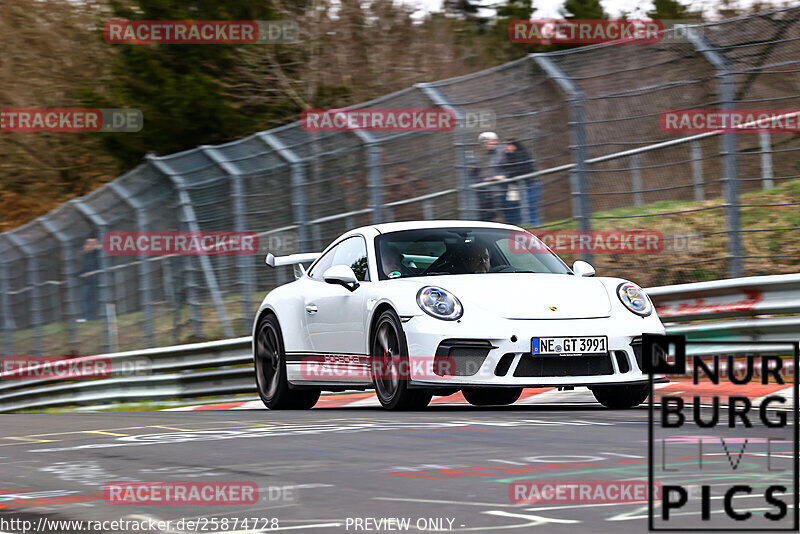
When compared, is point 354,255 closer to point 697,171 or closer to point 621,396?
point 621,396

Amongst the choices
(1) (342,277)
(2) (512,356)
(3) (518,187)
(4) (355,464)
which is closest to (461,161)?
(3) (518,187)

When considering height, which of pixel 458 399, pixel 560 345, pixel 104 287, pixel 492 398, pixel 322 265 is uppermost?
pixel 322 265

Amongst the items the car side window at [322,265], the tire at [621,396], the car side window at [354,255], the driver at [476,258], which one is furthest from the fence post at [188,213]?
the tire at [621,396]

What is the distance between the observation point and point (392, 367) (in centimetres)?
882

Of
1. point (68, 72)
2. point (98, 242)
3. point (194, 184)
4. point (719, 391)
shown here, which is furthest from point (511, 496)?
point (68, 72)

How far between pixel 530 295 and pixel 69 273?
12.7m

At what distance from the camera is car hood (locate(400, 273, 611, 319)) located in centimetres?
848

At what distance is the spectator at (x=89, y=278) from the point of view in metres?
19.1

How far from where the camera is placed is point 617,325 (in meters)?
8.50

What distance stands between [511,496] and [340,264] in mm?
5502

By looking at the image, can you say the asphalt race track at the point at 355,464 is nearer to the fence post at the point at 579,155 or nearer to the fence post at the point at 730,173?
the fence post at the point at 730,173

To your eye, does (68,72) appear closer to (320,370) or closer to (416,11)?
(416,11)

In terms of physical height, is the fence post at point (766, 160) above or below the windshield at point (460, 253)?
above

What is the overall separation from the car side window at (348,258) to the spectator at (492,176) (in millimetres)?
2418
